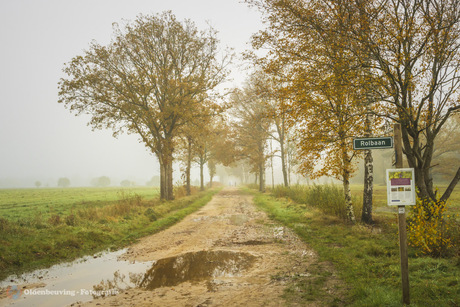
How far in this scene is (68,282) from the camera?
6723 mm

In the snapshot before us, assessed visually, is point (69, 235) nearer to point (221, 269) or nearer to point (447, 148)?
point (221, 269)

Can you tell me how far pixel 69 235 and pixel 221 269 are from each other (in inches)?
276

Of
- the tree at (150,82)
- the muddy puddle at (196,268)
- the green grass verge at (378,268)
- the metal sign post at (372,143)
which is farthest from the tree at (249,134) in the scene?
the metal sign post at (372,143)

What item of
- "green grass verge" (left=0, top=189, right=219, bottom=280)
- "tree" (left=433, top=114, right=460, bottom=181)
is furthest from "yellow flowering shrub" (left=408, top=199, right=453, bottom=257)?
"tree" (left=433, top=114, right=460, bottom=181)

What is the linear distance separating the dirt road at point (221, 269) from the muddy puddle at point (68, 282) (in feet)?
1.49

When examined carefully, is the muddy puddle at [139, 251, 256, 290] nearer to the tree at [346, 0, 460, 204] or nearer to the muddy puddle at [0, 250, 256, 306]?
the muddy puddle at [0, 250, 256, 306]

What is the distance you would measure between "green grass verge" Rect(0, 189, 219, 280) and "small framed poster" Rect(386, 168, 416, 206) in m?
9.64

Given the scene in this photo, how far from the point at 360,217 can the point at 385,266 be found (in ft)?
20.4

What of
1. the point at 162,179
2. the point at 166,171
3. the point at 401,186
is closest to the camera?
the point at 401,186

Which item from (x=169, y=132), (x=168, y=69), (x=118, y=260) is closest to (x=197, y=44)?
(x=168, y=69)

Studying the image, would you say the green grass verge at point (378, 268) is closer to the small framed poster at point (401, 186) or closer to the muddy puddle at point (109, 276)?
the small framed poster at point (401, 186)

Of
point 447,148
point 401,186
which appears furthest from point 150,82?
point 447,148

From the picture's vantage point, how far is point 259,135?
34.5 meters

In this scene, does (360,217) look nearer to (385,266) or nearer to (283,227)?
(283,227)
